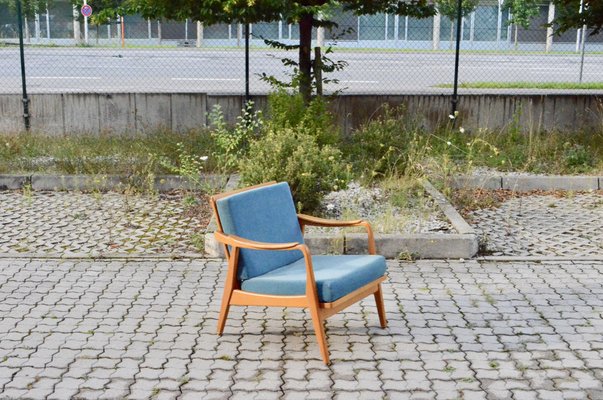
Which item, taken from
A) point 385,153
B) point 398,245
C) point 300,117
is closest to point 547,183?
point 385,153

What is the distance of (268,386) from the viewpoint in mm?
4816

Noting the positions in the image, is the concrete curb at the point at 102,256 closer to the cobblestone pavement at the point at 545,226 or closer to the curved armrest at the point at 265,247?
the curved armrest at the point at 265,247

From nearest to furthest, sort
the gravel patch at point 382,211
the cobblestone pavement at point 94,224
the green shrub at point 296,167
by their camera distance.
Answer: the cobblestone pavement at point 94,224 < the gravel patch at point 382,211 < the green shrub at point 296,167

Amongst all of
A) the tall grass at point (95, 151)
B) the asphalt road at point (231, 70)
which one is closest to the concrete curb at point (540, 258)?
the tall grass at point (95, 151)

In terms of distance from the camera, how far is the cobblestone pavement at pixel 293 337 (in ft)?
15.9

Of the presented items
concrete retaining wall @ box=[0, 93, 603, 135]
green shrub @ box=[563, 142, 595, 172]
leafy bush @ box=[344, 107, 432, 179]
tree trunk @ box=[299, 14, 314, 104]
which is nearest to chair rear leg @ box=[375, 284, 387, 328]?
leafy bush @ box=[344, 107, 432, 179]

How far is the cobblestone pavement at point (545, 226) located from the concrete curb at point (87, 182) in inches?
137

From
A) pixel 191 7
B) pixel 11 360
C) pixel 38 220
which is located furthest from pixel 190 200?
pixel 11 360

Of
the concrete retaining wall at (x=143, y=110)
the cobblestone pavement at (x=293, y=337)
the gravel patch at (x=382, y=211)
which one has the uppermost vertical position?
the concrete retaining wall at (x=143, y=110)

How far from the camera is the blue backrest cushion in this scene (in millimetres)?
5562

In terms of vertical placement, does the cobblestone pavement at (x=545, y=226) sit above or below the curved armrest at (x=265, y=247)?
below

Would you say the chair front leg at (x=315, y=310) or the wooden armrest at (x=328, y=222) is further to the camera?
the wooden armrest at (x=328, y=222)

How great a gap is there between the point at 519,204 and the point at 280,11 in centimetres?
394

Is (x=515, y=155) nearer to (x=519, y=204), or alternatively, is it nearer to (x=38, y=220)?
(x=519, y=204)
